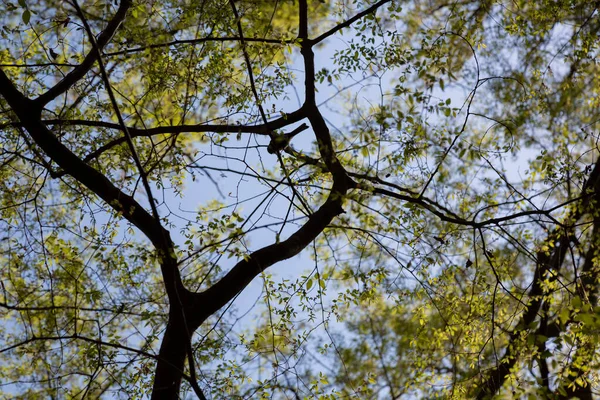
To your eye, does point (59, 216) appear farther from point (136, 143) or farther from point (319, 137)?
point (319, 137)

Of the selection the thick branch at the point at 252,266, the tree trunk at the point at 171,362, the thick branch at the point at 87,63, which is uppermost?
the thick branch at the point at 87,63

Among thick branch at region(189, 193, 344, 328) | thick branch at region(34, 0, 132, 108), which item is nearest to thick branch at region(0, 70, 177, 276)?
thick branch at region(34, 0, 132, 108)

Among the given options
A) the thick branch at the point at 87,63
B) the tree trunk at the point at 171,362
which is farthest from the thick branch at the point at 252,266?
the thick branch at the point at 87,63

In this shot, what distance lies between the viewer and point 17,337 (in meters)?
6.88

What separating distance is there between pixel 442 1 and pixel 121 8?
5.26 metres

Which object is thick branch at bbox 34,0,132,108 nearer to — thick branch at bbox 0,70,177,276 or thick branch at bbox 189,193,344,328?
thick branch at bbox 0,70,177,276

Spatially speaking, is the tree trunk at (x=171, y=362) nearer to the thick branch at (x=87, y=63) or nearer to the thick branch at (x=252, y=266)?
the thick branch at (x=252, y=266)

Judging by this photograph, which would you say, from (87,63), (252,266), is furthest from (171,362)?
(87,63)

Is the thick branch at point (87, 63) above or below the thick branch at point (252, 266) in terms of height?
above

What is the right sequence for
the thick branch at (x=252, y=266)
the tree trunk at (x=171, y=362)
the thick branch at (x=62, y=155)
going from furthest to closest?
1. the thick branch at (x=252, y=266)
2. the thick branch at (x=62, y=155)
3. the tree trunk at (x=171, y=362)

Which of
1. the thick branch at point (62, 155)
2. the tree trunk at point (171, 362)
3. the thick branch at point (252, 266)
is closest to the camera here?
the tree trunk at point (171, 362)

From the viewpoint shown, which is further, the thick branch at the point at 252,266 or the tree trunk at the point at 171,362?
the thick branch at the point at 252,266

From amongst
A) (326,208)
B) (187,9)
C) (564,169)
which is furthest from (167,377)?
(564,169)

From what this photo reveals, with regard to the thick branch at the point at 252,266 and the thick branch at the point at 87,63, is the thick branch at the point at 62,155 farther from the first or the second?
the thick branch at the point at 252,266
